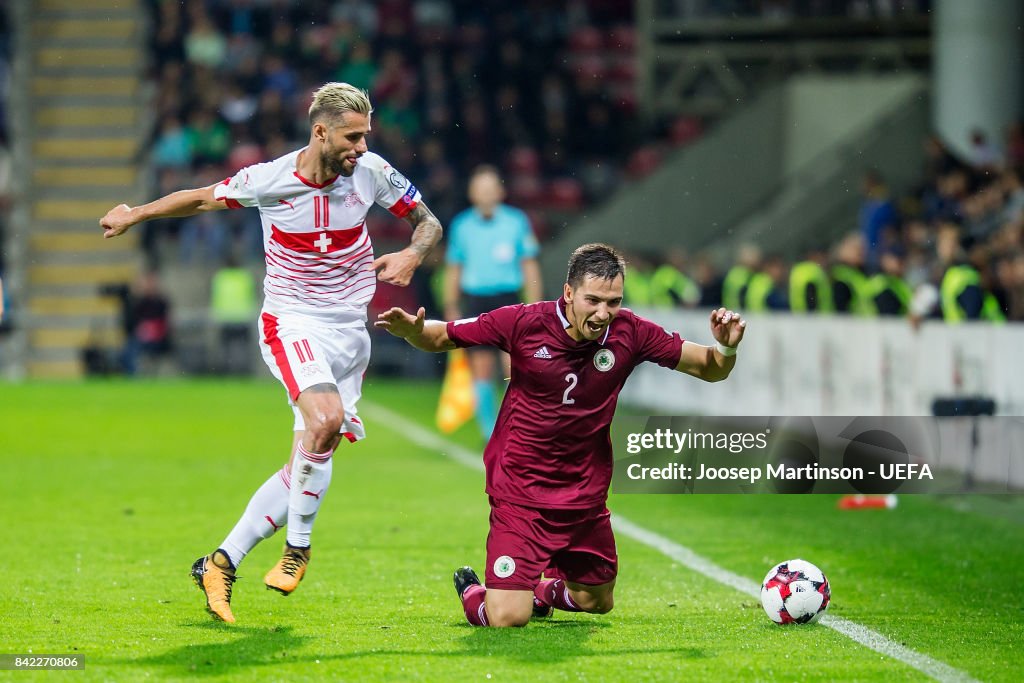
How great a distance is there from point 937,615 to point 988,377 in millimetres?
4789

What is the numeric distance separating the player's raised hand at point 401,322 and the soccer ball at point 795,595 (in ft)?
5.69

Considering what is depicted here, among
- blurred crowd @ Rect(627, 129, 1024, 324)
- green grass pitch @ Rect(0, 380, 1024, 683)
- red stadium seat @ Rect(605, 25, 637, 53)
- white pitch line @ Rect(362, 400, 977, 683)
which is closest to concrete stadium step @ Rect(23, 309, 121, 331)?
blurred crowd @ Rect(627, 129, 1024, 324)

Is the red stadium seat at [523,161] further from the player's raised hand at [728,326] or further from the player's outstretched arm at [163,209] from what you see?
the player's raised hand at [728,326]

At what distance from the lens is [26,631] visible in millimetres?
6293

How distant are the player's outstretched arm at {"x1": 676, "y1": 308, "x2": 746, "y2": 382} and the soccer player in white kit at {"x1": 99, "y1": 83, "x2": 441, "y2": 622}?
116cm

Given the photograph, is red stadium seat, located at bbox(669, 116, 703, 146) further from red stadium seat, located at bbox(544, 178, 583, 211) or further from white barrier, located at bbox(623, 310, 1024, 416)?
white barrier, located at bbox(623, 310, 1024, 416)

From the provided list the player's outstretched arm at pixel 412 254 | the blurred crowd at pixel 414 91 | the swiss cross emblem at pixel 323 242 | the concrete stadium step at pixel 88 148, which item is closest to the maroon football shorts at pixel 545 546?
the player's outstretched arm at pixel 412 254

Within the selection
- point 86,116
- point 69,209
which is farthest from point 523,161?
point 86,116

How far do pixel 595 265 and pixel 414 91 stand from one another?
22007mm

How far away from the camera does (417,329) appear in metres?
6.46

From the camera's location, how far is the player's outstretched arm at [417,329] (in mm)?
6355

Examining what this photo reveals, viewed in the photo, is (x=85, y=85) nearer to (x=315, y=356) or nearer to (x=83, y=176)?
(x=83, y=176)

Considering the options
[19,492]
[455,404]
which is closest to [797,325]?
[455,404]

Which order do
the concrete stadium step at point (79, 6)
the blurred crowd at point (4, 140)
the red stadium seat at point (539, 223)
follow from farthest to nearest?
1. the concrete stadium step at point (79, 6)
2. the blurred crowd at point (4, 140)
3. the red stadium seat at point (539, 223)
